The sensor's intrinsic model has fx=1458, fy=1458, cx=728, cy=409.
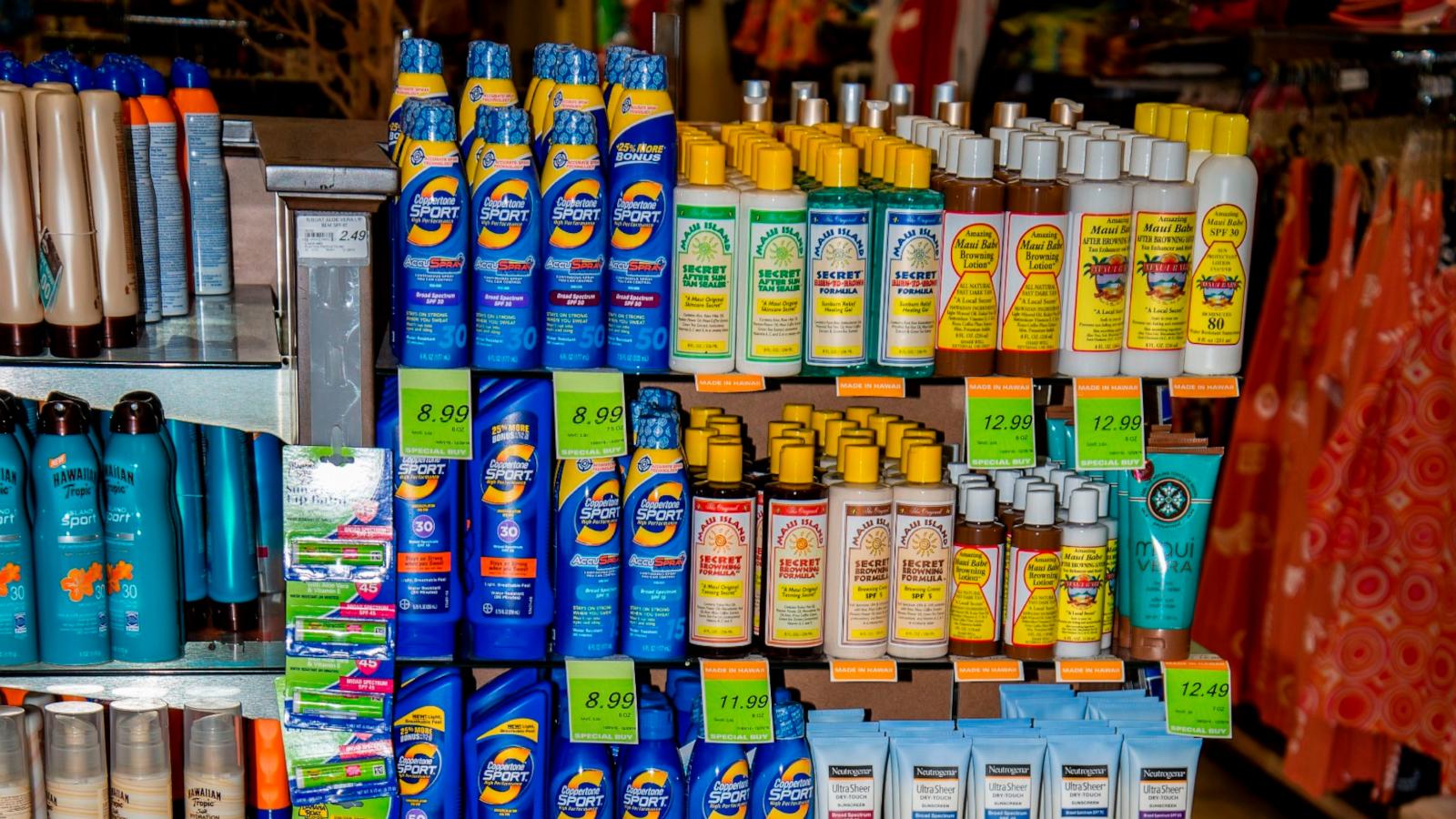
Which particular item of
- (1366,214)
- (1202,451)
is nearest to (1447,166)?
(1366,214)

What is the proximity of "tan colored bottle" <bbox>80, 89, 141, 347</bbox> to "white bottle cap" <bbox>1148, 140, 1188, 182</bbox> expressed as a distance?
1252 millimetres

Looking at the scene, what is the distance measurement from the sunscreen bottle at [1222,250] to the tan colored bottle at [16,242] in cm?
139

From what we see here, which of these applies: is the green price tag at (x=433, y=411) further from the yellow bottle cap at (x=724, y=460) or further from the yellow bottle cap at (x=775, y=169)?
the yellow bottle cap at (x=775, y=169)

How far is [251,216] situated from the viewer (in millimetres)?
2244

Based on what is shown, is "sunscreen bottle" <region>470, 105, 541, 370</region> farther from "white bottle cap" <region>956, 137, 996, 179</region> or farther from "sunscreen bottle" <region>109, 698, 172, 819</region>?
"sunscreen bottle" <region>109, 698, 172, 819</region>

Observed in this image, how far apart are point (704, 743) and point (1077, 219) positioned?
84 cm

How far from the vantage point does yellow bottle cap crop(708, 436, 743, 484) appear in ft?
5.98

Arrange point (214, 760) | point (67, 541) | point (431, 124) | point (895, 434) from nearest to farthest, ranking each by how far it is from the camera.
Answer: point (431, 124)
point (67, 541)
point (214, 760)
point (895, 434)

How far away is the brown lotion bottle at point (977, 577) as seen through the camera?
1848mm

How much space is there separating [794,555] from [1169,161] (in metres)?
0.66

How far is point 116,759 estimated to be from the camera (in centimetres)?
187

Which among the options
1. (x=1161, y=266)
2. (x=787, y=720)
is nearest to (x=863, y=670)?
(x=787, y=720)

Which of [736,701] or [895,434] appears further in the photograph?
[895,434]

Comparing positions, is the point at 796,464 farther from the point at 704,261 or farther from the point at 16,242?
the point at 16,242
